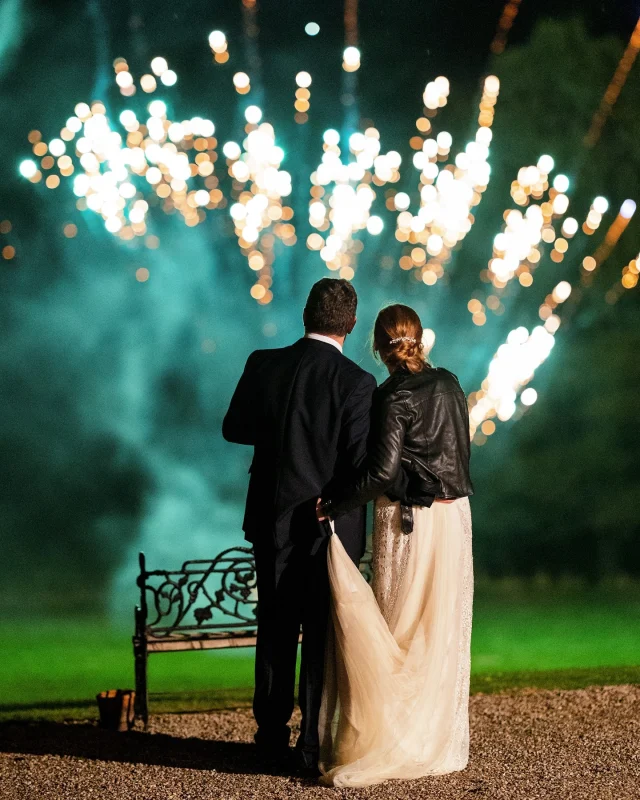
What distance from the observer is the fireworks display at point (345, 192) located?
10391mm

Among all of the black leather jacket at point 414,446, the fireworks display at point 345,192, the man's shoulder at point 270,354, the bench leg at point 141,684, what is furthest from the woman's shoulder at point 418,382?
the fireworks display at point 345,192

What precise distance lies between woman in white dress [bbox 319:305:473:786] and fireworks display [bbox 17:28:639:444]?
661 centimetres

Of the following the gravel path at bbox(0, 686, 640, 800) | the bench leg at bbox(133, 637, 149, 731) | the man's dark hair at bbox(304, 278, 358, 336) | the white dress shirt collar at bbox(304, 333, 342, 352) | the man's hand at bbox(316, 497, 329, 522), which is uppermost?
the man's dark hair at bbox(304, 278, 358, 336)

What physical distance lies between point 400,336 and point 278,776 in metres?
1.77

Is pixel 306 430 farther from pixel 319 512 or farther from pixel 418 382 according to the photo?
pixel 418 382

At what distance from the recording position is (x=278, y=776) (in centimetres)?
409

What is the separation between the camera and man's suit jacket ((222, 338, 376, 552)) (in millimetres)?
3994

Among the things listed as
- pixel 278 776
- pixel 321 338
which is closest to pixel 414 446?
pixel 321 338

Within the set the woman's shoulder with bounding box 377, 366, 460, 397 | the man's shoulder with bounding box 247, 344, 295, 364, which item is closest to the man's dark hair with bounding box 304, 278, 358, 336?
the man's shoulder with bounding box 247, 344, 295, 364

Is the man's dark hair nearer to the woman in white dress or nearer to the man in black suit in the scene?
the man in black suit

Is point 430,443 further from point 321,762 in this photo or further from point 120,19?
point 120,19

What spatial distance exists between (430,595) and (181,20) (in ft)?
27.1

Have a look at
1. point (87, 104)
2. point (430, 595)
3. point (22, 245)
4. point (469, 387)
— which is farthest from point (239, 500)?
point (430, 595)

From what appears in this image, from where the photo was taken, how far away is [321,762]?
400 cm
